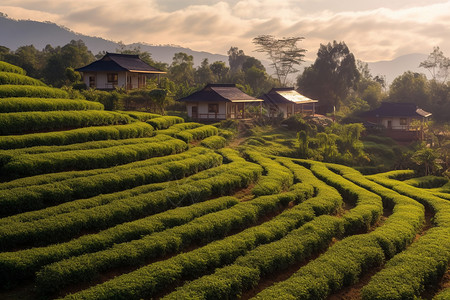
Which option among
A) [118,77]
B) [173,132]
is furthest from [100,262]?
[118,77]

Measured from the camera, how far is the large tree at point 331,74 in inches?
3356

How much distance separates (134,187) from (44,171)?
14.7ft

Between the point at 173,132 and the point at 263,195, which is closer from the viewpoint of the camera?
the point at 263,195

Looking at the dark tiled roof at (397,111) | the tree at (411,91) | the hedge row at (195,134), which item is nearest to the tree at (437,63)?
the tree at (411,91)

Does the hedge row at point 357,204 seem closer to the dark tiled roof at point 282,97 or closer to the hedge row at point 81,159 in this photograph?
the hedge row at point 81,159

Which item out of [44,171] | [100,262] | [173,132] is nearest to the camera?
[100,262]

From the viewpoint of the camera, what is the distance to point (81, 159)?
21.8m

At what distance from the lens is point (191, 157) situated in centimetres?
2667

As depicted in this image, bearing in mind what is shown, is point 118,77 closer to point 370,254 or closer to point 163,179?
point 163,179

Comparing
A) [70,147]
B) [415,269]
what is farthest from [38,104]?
[415,269]

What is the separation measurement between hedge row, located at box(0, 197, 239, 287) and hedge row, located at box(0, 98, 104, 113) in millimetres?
13802

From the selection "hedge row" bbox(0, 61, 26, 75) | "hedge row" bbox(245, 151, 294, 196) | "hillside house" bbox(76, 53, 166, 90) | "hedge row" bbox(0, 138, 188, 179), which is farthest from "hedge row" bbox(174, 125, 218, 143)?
"hillside house" bbox(76, 53, 166, 90)

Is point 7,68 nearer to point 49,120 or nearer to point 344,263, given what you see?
point 49,120

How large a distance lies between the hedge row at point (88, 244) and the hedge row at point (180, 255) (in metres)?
0.68
